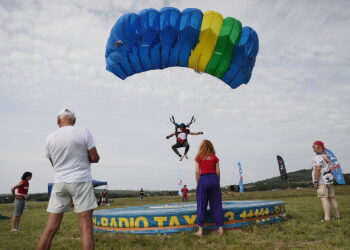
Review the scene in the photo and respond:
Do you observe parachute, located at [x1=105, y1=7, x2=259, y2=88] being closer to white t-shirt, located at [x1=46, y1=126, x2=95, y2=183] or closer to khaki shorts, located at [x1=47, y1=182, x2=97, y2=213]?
white t-shirt, located at [x1=46, y1=126, x2=95, y2=183]

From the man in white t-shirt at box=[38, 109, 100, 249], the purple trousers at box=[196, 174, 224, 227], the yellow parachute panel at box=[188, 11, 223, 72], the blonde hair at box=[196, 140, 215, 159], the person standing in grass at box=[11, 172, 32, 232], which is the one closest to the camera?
the man in white t-shirt at box=[38, 109, 100, 249]

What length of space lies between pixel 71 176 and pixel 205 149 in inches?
125

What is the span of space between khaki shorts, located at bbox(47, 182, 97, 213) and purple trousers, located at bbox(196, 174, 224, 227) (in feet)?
9.59

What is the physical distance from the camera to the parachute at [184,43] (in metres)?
8.80

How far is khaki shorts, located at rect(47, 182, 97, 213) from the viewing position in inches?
127

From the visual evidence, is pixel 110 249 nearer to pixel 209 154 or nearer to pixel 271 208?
pixel 209 154

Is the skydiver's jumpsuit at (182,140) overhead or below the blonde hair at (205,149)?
overhead

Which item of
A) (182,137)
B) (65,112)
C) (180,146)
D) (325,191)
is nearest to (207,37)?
(182,137)

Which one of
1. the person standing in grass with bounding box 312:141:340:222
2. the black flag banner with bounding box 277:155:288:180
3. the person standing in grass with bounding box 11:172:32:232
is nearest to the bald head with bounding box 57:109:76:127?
the person standing in grass with bounding box 11:172:32:232

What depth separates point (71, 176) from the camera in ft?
10.7

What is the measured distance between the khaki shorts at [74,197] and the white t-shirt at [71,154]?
57 mm

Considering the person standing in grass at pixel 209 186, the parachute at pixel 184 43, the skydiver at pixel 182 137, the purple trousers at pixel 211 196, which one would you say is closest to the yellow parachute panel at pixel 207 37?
the parachute at pixel 184 43

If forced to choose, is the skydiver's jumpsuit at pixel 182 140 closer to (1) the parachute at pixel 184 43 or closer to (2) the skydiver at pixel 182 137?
(2) the skydiver at pixel 182 137

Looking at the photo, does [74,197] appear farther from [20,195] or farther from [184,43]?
[184,43]
